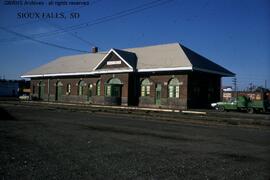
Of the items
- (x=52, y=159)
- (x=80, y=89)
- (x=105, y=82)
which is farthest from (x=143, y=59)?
(x=52, y=159)

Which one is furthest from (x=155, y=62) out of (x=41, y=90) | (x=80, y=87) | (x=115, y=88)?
(x=41, y=90)

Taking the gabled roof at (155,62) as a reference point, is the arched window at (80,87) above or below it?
below

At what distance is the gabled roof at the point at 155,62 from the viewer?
35438mm

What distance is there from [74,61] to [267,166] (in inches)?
1918

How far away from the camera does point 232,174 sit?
724 centimetres

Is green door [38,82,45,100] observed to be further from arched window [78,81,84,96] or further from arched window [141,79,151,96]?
arched window [141,79,151,96]

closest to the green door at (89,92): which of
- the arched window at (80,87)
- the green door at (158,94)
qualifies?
the arched window at (80,87)

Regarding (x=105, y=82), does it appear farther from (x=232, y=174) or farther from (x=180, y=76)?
(x=232, y=174)

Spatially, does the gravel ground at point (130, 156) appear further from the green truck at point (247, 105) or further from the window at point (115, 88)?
the window at point (115, 88)

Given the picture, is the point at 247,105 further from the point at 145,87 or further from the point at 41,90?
the point at 41,90

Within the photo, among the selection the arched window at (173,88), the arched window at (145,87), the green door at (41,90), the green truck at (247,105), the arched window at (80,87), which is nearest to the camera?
the green truck at (247,105)

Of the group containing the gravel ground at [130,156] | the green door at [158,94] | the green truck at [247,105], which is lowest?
the gravel ground at [130,156]

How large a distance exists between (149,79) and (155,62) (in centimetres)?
206

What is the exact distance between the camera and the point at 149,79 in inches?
1517
